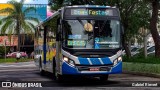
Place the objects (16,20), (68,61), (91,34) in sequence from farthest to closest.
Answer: (16,20) → (91,34) → (68,61)

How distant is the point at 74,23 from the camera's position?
675 inches

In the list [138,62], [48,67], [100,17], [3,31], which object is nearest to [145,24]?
[138,62]

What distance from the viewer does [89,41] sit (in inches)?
667

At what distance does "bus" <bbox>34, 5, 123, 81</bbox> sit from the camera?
Result: 1678 centimetres

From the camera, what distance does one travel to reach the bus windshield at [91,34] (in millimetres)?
16891

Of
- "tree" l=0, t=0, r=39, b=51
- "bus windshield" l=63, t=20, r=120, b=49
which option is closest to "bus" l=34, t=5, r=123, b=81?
"bus windshield" l=63, t=20, r=120, b=49

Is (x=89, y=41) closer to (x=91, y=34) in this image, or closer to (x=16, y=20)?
(x=91, y=34)

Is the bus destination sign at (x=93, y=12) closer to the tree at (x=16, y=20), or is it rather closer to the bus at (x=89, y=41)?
the bus at (x=89, y=41)

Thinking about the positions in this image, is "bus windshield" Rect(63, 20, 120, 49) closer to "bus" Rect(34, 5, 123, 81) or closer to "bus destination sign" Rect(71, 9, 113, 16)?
"bus" Rect(34, 5, 123, 81)

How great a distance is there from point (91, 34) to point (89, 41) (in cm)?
31

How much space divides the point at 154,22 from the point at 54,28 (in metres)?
6.29

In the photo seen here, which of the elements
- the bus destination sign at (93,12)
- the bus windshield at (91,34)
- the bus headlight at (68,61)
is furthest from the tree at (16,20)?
the bus headlight at (68,61)

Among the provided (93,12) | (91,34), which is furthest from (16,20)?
(91,34)

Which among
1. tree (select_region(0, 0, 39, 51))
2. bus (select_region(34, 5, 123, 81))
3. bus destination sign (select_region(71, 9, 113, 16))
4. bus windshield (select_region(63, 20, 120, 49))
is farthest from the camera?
tree (select_region(0, 0, 39, 51))
